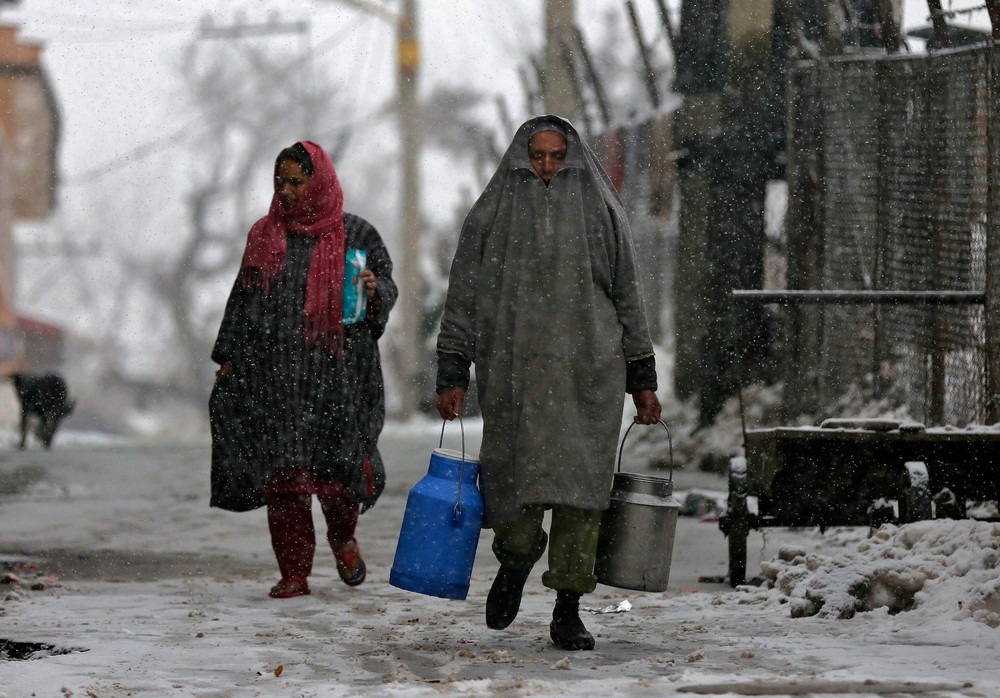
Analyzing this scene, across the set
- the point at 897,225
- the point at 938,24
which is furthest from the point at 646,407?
the point at 897,225

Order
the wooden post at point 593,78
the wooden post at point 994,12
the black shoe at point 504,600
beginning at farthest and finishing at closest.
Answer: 1. the wooden post at point 593,78
2. the wooden post at point 994,12
3. the black shoe at point 504,600

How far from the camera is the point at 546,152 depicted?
5.16 metres

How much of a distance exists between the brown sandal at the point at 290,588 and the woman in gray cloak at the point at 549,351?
1394 mm

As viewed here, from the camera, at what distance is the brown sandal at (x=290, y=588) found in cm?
637

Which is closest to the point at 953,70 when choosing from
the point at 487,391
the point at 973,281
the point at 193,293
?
the point at 973,281

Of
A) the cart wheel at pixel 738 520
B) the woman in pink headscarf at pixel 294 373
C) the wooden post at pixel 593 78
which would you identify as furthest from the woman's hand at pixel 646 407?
the wooden post at pixel 593 78

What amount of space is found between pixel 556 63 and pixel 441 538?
48.5ft

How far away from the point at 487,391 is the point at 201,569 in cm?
288

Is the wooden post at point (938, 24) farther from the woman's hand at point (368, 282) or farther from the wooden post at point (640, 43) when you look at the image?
the wooden post at point (640, 43)

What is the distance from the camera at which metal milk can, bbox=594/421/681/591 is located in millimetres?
5117

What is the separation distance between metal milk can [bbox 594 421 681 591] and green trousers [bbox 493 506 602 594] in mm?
85

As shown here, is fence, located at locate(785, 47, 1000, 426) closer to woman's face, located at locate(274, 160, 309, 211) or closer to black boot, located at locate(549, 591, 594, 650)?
black boot, located at locate(549, 591, 594, 650)

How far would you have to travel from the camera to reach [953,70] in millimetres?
7949

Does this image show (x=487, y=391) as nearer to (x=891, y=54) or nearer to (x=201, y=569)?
(x=201, y=569)
